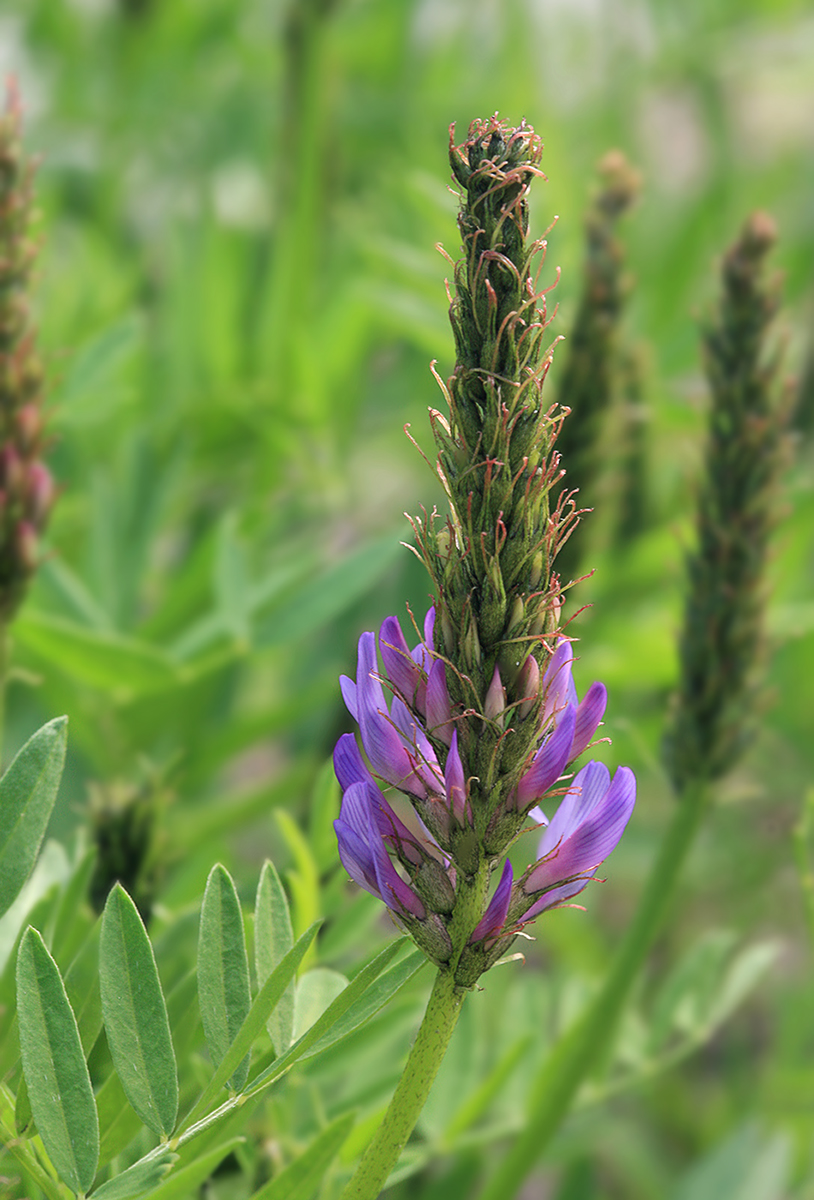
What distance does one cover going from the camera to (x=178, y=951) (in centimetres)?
87

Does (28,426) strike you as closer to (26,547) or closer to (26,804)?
(26,547)

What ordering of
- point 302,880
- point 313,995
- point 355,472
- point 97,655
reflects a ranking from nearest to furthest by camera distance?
point 313,995 < point 302,880 < point 97,655 < point 355,472

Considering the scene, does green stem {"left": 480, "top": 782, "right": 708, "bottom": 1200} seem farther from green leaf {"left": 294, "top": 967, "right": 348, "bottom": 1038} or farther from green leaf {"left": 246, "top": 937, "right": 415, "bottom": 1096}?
green leaf {"left": 246, "top": 937, "right": 415, "bottom": 1096}

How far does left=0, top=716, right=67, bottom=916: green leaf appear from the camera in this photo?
2.08 ft

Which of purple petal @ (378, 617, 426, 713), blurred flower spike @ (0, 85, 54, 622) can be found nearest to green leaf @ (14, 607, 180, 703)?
blurred flower spike @ (0, 85, 54, 622)

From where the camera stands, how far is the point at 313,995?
72cm

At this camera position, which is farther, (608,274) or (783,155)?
(783,155)

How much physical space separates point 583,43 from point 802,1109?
1.89m

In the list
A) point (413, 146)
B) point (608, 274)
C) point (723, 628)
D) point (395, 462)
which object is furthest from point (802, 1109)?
point (413, 146)

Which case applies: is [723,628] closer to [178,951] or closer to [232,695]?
[178,951]

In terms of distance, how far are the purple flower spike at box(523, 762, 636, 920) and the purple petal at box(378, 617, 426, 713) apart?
8cm

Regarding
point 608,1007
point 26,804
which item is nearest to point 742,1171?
point 608,1007

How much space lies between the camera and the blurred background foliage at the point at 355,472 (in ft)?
4.00

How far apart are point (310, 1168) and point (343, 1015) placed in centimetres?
7
